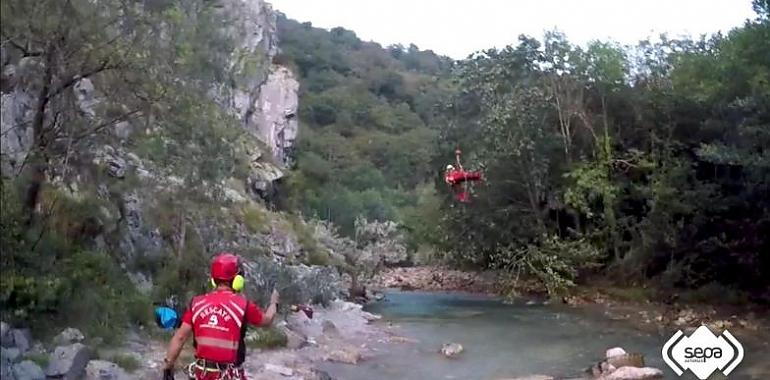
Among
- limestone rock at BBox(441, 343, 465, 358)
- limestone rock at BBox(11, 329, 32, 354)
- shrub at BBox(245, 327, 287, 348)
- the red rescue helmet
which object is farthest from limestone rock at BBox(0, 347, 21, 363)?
limestone rock at BBox(441, 343, 465, 358)

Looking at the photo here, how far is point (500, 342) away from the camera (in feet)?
56.8

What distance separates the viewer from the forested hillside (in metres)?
49.8

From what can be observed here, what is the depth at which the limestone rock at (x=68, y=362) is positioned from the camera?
8312 mm

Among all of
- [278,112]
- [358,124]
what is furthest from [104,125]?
[358,124]

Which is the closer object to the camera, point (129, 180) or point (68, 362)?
point (68, 362)

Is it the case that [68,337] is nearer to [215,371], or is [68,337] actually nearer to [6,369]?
[6,369]

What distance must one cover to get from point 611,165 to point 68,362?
21372 millimetres

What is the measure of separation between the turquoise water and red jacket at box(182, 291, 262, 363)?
288 inches

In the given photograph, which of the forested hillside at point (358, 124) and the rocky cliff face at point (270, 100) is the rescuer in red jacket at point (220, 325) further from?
the rocky cliff face at point (270, 100)

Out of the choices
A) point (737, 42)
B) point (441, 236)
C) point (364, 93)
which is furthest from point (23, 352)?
point (364, 93)

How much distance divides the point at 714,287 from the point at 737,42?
6781 millimetres

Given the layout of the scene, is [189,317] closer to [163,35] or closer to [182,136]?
[163,35]

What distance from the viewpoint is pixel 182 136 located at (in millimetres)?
13305

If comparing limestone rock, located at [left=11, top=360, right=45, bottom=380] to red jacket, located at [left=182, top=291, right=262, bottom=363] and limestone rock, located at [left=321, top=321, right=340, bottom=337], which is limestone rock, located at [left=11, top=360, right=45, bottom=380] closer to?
red jacket, located at [left=182, top=291, right=262, bottom=363]
